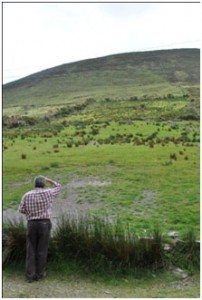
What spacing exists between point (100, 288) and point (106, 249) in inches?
48.9

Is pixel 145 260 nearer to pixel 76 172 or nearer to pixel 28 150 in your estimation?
pixel 76 172

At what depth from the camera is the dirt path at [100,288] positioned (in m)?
11.2

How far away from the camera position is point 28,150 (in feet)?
135

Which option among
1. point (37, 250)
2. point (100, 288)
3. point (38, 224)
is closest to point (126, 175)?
point (37, 250)

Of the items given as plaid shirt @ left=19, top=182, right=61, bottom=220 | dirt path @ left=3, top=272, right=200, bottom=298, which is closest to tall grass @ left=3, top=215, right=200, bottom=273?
dirt path @ left=3, top=272, right=200, bottom=298

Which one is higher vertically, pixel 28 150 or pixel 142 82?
pixel 142 82

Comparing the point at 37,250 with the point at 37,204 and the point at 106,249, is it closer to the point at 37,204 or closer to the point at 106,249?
the point at 37,204

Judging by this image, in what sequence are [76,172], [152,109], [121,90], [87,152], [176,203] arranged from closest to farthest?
[176,203]
[76,172]
[87,152]
[152,109]
[121,90]

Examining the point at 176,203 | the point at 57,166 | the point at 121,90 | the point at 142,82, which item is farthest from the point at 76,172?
the point at 142,82

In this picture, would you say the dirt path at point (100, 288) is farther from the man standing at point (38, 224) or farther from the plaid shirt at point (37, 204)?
the plaid shirt at point (37, 204)

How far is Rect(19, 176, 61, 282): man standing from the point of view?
11695 millimetres

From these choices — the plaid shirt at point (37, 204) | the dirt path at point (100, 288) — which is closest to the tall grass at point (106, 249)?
the dirt path at point (100, 288)

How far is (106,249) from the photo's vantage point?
12.9 m

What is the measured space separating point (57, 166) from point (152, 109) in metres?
78.1
